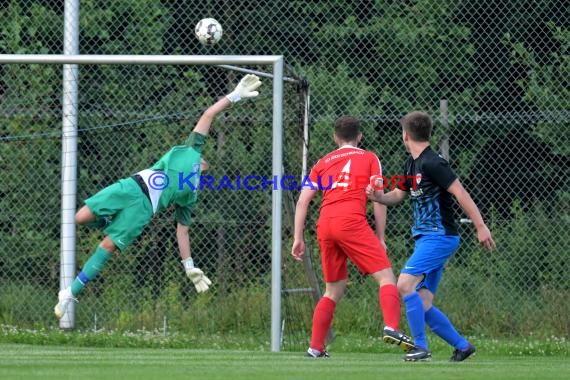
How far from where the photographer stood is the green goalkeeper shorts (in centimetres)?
891

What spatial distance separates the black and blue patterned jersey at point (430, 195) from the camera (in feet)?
24.5

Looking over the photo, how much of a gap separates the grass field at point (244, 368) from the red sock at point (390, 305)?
1.02 ft

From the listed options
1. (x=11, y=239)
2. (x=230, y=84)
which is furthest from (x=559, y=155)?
(x=11, y=239)

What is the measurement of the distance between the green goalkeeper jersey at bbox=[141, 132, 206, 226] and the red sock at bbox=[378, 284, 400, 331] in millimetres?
2130

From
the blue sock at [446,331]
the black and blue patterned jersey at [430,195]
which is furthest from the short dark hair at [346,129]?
the blue sock at [446,331]

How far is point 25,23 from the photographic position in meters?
12.2

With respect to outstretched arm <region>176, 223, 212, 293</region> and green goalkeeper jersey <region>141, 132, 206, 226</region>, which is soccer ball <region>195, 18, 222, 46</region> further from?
outstretched arm <region>176, 223, 212, 293</region>

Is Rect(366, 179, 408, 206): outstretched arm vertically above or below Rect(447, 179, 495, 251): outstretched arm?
above

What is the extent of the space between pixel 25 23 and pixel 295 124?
3.69 m

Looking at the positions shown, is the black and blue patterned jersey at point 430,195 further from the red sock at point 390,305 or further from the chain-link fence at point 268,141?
the chain-link fence at point 268,141

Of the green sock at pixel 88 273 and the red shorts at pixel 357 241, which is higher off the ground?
the red shorts at pixel 357 241

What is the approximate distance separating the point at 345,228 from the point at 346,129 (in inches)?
28.6

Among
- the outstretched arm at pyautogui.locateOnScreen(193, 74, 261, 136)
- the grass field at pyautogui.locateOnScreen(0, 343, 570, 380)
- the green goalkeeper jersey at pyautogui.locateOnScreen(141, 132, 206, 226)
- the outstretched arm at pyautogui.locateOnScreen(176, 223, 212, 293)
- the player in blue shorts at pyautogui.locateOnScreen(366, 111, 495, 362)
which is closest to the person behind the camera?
the grass field at pyautogui.locateOnScreen(0, 343, 570, 380)

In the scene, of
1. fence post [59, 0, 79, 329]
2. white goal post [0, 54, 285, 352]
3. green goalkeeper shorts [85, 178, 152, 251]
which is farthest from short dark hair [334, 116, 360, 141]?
fence post [59, 0, 79, 329]
